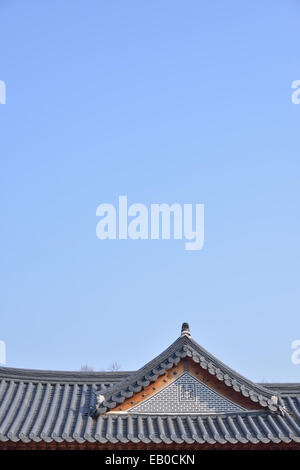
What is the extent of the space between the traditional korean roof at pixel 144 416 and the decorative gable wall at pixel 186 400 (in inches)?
4.2

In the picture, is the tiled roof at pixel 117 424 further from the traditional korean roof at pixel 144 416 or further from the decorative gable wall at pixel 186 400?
the decorative gable wall at pixel 186 400

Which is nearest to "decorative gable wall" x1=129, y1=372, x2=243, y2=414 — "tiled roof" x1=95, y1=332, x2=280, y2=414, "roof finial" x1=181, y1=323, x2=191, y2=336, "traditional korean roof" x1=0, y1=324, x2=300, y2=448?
"traditional korean roof" x1=0, y1=324, x2=300, y2=448

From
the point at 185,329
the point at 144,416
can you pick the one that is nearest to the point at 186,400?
the point at 144,416

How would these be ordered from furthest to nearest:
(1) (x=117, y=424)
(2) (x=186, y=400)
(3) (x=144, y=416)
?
(2) (x=186, y=400), (3) (x=144, y=416), (1) (x=117, y=424)

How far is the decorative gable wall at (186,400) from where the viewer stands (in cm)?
1280

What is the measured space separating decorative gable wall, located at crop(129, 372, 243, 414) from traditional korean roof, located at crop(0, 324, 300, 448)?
11 cm

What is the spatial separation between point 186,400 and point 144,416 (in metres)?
0.87

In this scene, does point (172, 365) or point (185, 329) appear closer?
point (172, 365)

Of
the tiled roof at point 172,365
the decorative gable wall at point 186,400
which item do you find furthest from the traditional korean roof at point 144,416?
the decorative gable wall at point 186,400

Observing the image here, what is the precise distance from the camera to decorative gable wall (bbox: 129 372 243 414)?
504 inches

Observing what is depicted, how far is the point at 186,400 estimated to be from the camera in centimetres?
1287

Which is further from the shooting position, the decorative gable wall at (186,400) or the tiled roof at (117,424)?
the decorative gable wall at (186,400)

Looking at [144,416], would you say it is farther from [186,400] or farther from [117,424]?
[186,400]
